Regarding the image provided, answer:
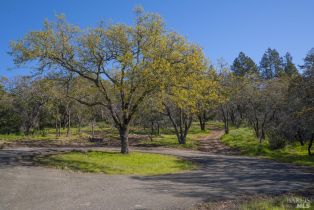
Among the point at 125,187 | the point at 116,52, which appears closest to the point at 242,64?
the point at 116,52

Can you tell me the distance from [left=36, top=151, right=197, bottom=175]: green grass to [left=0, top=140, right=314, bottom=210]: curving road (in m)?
1.49

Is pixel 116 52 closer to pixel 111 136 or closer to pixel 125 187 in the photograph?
pixel 125 187

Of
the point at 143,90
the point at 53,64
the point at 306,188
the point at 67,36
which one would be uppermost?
the point at 67,36

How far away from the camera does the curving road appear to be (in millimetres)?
11203

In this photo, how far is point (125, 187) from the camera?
1439cm

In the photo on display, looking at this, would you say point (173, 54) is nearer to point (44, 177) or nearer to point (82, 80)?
point (82, 80)

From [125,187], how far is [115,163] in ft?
24.1

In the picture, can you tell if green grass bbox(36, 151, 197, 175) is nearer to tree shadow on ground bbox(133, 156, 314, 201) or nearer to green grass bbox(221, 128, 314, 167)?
tree shadow on ground bbox(133, 156, 314, 201)

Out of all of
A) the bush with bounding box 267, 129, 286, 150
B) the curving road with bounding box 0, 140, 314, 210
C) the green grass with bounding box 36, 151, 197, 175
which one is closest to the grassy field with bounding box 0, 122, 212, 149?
the bush with bounding box 267, 129, 286, 150

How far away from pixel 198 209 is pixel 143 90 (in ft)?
47.7

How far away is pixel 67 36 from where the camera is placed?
23609mm

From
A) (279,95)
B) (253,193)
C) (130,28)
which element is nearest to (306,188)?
(253,193)

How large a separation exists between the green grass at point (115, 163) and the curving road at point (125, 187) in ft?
4.90

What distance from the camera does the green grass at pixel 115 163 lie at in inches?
783
